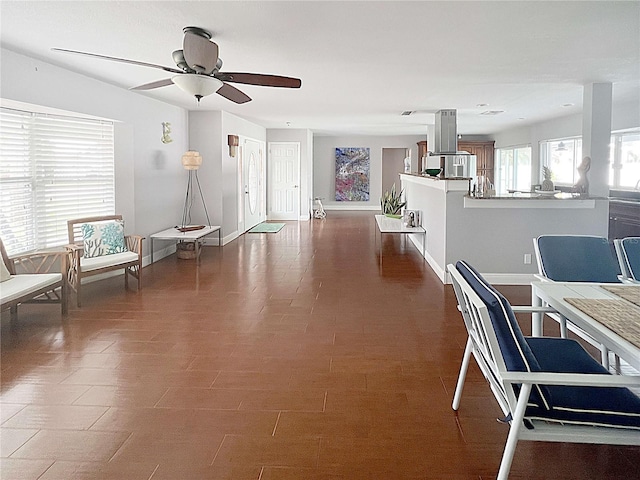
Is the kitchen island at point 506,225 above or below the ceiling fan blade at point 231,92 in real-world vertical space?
below

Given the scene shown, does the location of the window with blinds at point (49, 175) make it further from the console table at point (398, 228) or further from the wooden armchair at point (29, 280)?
the console table at point (398, 228)

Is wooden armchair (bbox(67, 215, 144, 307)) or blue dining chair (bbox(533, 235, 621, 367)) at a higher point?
blue dining chair (bbox(533, 235, 621, 367))

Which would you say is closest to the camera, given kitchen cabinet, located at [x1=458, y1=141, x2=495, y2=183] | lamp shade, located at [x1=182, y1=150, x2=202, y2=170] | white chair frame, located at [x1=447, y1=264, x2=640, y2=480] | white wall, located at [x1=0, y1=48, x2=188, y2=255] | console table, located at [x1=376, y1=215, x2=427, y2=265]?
white chair frame, located at [x1=447, y1=264, x2=640, y2=480]

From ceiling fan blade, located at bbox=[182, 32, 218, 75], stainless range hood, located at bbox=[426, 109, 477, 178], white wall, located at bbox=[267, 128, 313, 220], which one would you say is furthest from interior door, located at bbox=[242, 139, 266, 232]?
ceiling fan blade, located at bbox=[182, 32, 218, 75]

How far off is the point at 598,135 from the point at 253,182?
7.24 metres

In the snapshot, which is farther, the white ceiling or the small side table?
the small side table

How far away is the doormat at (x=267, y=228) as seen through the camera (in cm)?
1072

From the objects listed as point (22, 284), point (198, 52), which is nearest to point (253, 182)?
point (22, 284)

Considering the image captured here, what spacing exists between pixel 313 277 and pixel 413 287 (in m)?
1.23

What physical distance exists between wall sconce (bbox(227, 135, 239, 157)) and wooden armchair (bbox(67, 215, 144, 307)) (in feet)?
10.8

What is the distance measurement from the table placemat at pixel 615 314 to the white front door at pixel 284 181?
10.8m

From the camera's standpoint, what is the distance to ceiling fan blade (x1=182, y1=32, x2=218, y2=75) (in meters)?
3.46

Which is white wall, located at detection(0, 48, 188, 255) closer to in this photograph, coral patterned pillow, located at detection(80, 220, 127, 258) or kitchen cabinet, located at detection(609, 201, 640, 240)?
coral patterned pillow, located at detection(80, 220, 127, 258)

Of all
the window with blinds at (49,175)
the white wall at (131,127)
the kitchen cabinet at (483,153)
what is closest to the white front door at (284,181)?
the white wall at (131,127)
